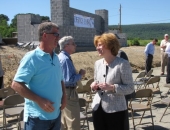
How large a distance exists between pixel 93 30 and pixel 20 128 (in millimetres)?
19826

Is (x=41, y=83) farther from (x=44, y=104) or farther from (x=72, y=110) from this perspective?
(x=72, y=110)

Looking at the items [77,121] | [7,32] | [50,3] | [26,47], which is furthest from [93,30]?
[77,121]

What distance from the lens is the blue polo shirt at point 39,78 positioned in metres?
2.61

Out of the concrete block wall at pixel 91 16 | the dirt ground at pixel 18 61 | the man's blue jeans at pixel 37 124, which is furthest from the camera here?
the concrete block wall at pixel 91 16

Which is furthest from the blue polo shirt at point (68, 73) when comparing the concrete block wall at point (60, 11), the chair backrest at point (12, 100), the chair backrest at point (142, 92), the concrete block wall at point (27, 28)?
the concrete block wall at point (60, 11)

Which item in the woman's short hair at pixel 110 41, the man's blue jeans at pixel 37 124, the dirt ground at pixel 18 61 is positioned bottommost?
the dirt ground at pixel 18 61

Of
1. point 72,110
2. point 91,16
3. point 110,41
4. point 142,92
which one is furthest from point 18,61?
point 110,41

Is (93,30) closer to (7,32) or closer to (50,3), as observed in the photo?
(50,3)

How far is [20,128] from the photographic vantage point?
393 cm

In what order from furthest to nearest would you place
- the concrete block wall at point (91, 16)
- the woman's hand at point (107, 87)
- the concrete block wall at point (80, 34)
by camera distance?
the concrete block wall at point (91, 16) → the concrete block wall at point (80, 34) → the woman's hand at point (107, 87)

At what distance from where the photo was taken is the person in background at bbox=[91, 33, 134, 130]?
319cm

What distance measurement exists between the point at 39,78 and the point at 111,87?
88 cm

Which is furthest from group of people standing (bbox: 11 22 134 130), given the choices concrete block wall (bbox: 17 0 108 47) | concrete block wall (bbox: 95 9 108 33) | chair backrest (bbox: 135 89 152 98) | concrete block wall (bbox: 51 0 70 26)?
concrete block wall (bbox: 95 9 108 33)

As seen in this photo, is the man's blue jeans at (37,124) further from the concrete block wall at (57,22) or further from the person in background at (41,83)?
the concrete block wall at (57,22)
